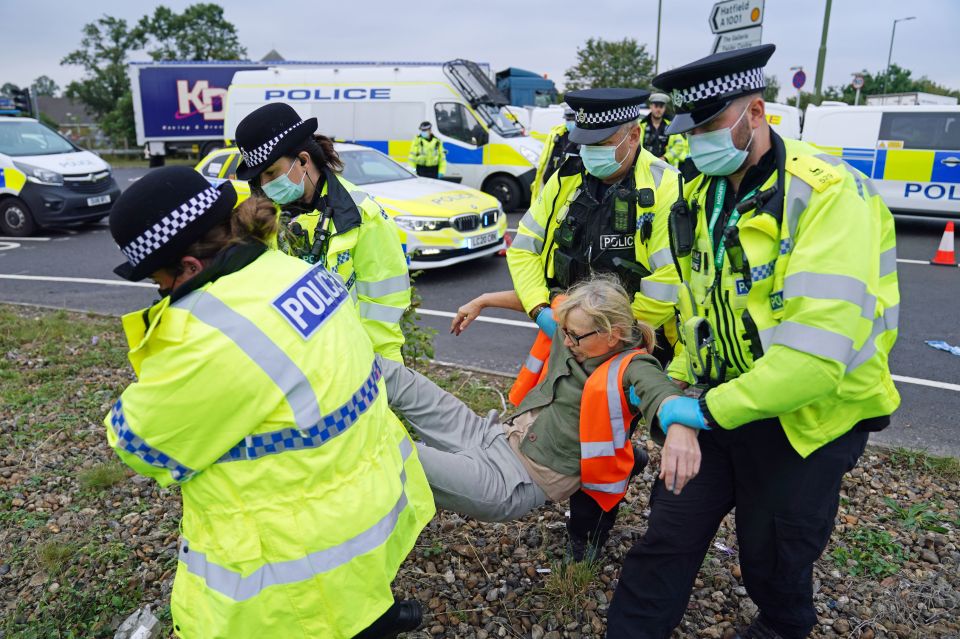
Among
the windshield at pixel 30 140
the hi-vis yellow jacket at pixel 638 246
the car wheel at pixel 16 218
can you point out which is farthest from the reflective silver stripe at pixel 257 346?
the windshield at pixel 30 140

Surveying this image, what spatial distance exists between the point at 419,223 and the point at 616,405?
6244 mm

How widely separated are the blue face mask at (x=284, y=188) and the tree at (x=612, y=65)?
136 ft

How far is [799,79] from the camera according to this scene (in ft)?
52.6

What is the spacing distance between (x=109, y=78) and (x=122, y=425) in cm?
4855

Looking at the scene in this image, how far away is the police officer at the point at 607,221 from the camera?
2924 millimetres

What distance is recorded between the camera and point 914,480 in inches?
145

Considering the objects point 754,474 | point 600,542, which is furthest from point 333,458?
point 600,542

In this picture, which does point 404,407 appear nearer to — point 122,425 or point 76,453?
point 122,425

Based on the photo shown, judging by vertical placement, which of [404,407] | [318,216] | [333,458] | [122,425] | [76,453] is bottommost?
[76,453]

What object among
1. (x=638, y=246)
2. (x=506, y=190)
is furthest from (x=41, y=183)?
(x=638, y=246)

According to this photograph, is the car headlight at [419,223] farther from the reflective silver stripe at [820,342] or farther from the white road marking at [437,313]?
the reflective silver stripe at [820,342]

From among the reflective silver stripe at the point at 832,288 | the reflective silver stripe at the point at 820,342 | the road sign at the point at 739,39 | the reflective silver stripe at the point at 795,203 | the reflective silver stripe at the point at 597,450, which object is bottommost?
the reflective silver stripe at the point at 597,450

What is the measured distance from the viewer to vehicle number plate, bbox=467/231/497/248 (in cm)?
875

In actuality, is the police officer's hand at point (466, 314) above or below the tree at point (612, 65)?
below
